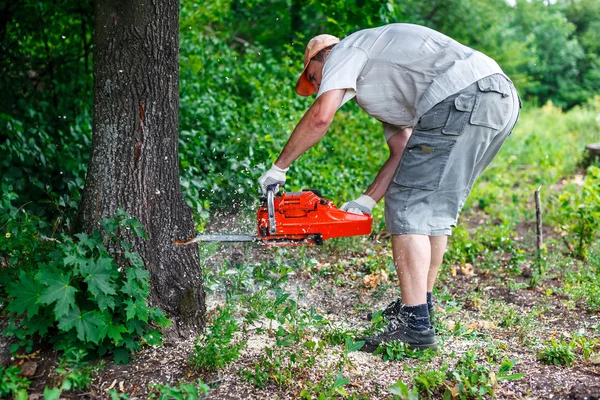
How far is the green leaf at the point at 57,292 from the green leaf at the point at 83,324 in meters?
0.05

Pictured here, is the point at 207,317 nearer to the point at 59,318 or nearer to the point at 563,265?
the point at 59,318

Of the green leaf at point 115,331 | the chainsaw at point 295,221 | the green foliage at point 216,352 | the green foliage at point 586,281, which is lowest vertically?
the green foliage at point 586,281

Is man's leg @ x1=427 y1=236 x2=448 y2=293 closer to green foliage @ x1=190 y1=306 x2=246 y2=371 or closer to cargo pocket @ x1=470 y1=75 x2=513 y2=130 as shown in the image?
cargo pocket @ x1=470 y1=75 x2=513 y2=130

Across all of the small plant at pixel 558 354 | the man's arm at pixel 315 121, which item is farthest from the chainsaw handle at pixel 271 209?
the small plant at pixel 558 354

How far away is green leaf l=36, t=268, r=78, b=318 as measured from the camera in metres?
2.58

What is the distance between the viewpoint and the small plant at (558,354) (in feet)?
10.4

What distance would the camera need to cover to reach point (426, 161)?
3.22 meters

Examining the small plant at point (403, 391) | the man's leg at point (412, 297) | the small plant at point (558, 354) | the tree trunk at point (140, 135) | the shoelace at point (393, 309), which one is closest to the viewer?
the small plant at point (403, 391)

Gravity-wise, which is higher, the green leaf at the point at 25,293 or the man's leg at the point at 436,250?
the green leaf at the point at 25,293

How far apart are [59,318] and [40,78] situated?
4.29 m

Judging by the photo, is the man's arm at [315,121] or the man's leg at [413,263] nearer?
the man's arm at [315,121]

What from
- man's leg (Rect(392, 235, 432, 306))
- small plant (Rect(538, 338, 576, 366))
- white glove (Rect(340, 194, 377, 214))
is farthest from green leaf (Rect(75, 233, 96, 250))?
small plant (Rect(538, 338, 576, 366))

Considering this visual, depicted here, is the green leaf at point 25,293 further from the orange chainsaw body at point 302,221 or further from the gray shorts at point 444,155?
the gray shorts at point 444,155

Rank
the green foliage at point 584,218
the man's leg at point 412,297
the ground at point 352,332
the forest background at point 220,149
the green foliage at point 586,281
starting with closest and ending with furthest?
the ground at point 352,332 → the man's leg at point 412,297 → the green foliage at point 586,281 → the forest background at point 220,149 → the green foliage at point 584,218
